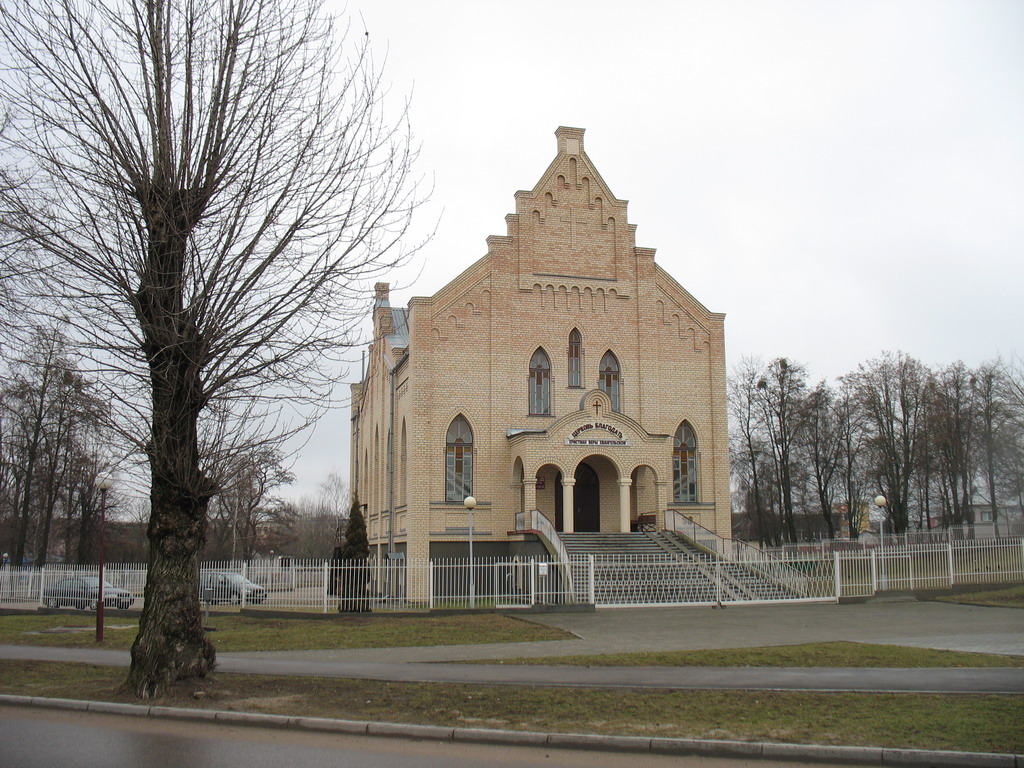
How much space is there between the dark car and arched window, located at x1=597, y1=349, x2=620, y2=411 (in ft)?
57.1

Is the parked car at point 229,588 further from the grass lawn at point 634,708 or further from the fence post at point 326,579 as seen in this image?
the grass lawn at point 634,708

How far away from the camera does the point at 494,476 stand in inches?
1232

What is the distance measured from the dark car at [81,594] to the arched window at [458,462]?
10.7 meters

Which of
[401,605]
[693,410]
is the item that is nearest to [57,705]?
[401,605]

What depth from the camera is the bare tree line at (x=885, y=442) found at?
4831 cm

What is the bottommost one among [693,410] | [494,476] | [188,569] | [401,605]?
[401,605]

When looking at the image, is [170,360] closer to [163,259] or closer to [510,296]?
[163,259]

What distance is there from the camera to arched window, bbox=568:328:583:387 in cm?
3294

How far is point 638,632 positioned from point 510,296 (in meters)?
16.7

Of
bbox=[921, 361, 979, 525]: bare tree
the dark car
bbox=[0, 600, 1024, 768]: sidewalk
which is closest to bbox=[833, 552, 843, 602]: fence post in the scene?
bbox=[0, 600, 1024, 768]: sidewalk

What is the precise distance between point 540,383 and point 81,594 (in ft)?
55.0

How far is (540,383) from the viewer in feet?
107

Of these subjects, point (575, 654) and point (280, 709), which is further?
point (575, 654)

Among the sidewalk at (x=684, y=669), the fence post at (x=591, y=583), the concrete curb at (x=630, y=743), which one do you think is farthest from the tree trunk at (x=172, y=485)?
the fence post at (x=591, y=583)
